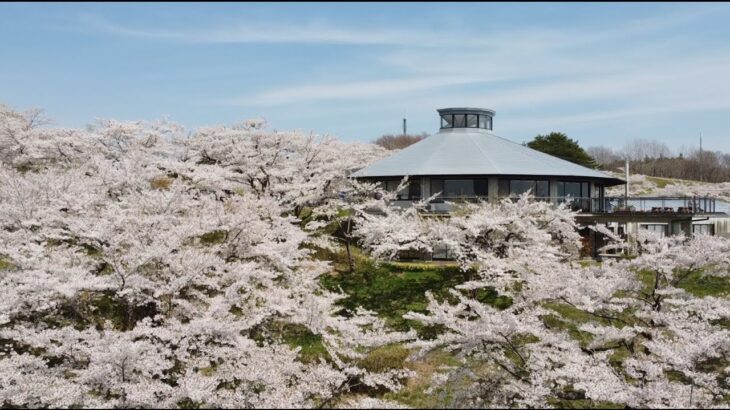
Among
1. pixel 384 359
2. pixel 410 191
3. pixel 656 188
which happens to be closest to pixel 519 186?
pixel 410 191

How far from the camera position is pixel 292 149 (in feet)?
114

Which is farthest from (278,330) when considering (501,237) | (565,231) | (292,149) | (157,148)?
(157,148)

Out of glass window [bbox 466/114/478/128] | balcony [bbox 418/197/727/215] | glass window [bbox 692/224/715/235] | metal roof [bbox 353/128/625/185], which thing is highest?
glass window [bbox 466/114/478/128]

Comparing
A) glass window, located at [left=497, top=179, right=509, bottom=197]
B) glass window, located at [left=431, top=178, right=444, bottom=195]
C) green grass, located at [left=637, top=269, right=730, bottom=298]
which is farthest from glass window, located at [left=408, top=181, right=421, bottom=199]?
green grass, located at [left=637, top=269, right=730, bottom=298]

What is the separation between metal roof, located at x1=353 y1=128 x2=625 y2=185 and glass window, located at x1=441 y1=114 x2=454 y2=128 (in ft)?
4.58

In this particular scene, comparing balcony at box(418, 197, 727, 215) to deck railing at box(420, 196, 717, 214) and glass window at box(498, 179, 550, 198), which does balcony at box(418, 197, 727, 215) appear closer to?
deck railing at box(420, 196, 717, 214)

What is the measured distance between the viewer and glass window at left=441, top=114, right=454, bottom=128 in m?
40.6

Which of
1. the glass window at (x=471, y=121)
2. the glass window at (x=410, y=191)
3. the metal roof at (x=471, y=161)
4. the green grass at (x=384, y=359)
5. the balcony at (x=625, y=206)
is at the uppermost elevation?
the glass window at (x=471, y=121)

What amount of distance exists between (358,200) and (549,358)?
17.3m

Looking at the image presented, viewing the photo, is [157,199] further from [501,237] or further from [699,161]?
[699,161]

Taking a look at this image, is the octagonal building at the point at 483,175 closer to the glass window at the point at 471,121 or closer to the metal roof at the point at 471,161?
the metal roof at the point at 471,161

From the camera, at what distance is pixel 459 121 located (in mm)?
40500

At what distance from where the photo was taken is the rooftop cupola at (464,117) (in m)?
40.1

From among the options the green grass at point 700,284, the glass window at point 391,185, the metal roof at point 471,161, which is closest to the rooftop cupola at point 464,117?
the metal roof at point 471,161
